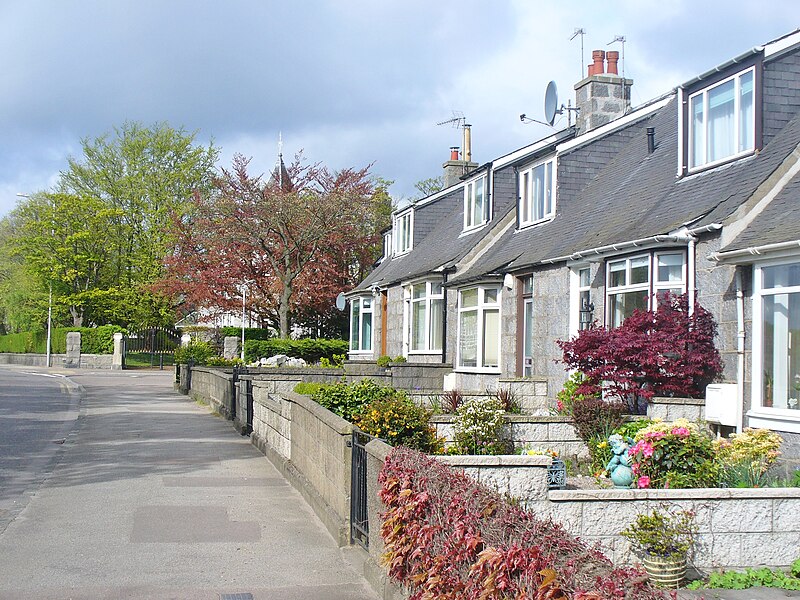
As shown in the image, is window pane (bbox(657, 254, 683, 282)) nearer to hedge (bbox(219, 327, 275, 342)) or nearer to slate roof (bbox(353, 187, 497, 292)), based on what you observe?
slate roof (bbox(353, 187, 497, 292))

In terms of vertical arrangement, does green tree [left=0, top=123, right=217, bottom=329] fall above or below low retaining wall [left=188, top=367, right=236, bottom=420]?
above

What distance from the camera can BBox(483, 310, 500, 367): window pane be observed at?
74.8 ft

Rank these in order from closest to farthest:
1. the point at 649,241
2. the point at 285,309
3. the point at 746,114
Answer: the point at 649,241 → the point at 746,114 → the point at 285,309

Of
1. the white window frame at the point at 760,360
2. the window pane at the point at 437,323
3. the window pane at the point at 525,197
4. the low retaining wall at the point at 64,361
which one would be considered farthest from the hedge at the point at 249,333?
the white window frame at the point at 760,360

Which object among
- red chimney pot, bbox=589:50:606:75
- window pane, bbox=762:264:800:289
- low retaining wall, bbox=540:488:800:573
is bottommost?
low retaining wall, bbox=540:488:800:573

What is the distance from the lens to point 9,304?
64.9m

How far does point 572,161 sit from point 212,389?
11498 mm

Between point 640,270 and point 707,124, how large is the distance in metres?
2.97

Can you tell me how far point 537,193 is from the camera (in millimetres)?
22734

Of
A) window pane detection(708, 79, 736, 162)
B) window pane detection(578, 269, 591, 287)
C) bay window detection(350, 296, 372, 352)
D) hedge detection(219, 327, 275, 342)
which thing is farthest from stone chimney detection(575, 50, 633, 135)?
hedge detection(219, 327, 275, 342)

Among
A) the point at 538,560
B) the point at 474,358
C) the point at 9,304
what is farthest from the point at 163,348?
the point at 538,560

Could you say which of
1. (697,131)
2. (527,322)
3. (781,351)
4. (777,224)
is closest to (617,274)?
(697,131)

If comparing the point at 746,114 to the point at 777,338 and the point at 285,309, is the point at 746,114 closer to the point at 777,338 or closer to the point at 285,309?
the point at 777,338

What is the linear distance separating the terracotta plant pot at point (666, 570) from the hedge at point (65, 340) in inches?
1988
